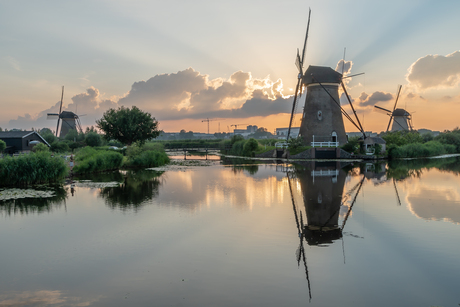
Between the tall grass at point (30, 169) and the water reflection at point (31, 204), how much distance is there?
13.2 feet

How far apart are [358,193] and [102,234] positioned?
11.6m

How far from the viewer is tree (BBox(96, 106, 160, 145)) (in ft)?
133

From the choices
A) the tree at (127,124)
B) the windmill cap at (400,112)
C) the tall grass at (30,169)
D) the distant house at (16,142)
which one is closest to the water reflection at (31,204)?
the tall grass at (30,169)

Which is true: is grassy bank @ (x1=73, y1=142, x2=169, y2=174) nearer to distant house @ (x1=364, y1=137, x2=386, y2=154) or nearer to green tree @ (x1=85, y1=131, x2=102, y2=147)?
green tree @ (x1=85, y1=131, x2=102, y2=147)

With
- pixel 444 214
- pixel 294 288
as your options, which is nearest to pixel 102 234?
pixel 294 288

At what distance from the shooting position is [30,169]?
1839 cm

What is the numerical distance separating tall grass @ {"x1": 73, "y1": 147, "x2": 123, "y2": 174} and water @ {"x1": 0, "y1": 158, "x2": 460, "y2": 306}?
34.4 ft

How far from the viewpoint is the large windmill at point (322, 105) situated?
41.9 metres

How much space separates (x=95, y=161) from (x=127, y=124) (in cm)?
1579

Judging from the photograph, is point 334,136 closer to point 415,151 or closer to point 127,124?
point 415,151

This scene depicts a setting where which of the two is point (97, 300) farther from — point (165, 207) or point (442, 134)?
point (442, 134)

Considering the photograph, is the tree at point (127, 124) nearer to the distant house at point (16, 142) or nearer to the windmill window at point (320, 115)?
the distant house at point (16, 142)

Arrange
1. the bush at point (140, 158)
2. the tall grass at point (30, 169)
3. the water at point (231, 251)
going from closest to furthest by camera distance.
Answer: the water at point (231, 251), the tall grass at point (30, 169), the bush at point (140, 158)

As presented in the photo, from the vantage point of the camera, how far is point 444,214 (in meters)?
11.3
